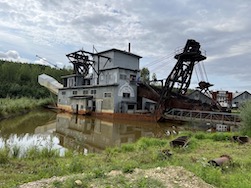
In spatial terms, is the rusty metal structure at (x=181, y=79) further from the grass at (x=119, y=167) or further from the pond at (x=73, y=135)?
the grass at (x=119, y=167)

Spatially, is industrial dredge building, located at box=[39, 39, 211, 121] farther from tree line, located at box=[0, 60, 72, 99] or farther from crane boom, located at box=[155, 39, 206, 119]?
tree line, located at box=[0, 60, 72, 99]

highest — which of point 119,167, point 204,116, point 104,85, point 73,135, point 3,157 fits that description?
point 104,85

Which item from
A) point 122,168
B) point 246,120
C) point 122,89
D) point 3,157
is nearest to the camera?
point 122,168

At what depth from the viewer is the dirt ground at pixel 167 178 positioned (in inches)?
143

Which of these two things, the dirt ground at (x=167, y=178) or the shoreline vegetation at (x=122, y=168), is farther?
the shoreline vegetation at (x=122, y=168)

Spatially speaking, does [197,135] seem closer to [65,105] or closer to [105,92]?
[105,92]

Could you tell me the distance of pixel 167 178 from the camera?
3.91m

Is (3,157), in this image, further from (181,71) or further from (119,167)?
(181,71)

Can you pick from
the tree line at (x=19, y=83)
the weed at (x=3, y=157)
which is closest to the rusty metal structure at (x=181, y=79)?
the weed at (x=3, y=157)

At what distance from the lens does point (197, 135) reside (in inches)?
414

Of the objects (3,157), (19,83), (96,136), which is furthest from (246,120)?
(19,83)

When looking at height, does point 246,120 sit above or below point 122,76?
below

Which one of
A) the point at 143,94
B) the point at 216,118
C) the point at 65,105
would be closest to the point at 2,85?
the point at 65,105

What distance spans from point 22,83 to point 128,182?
46.9 meters
